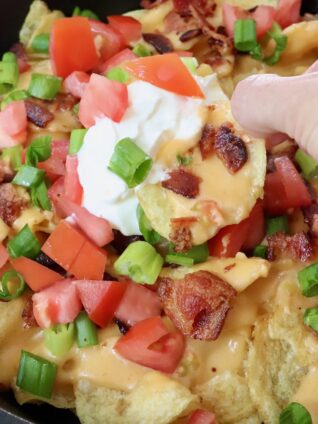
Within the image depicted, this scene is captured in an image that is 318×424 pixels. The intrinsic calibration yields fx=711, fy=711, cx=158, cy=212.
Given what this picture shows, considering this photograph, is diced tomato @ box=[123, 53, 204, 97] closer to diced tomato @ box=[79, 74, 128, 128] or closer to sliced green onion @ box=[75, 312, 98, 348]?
diced tomato @ box=[79, 74, 128, 128]

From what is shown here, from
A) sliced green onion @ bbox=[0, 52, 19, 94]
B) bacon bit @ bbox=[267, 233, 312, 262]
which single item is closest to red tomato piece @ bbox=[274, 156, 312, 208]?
bacon bit @ bbox=[267, 233, 312, 262]

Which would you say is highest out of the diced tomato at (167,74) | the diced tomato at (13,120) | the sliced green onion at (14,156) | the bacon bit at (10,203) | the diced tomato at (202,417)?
the diced tomato at (167,74)

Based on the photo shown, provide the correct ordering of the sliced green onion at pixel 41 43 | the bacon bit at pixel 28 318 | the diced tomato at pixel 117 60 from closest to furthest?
1. the bacon bit at pixel 28 318
2. the diced tomato at pixel 117 60
3. the sliced green onion at pixel 41 43

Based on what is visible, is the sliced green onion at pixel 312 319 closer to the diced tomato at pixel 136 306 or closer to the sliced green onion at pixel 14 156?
the diced tomato at pixel 136 306

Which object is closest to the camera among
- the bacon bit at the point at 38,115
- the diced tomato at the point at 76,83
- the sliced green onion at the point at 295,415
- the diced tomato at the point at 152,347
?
the sliced green onion at the point at 295,415

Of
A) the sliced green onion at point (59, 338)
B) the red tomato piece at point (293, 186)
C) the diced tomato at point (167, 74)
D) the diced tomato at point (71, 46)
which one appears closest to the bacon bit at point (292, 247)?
the red tomato piece at point (293, 186)

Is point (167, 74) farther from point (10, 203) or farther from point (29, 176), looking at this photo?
point (10, 203)

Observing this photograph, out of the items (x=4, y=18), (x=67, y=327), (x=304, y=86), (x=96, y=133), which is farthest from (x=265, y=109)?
(x=4, y=18)
